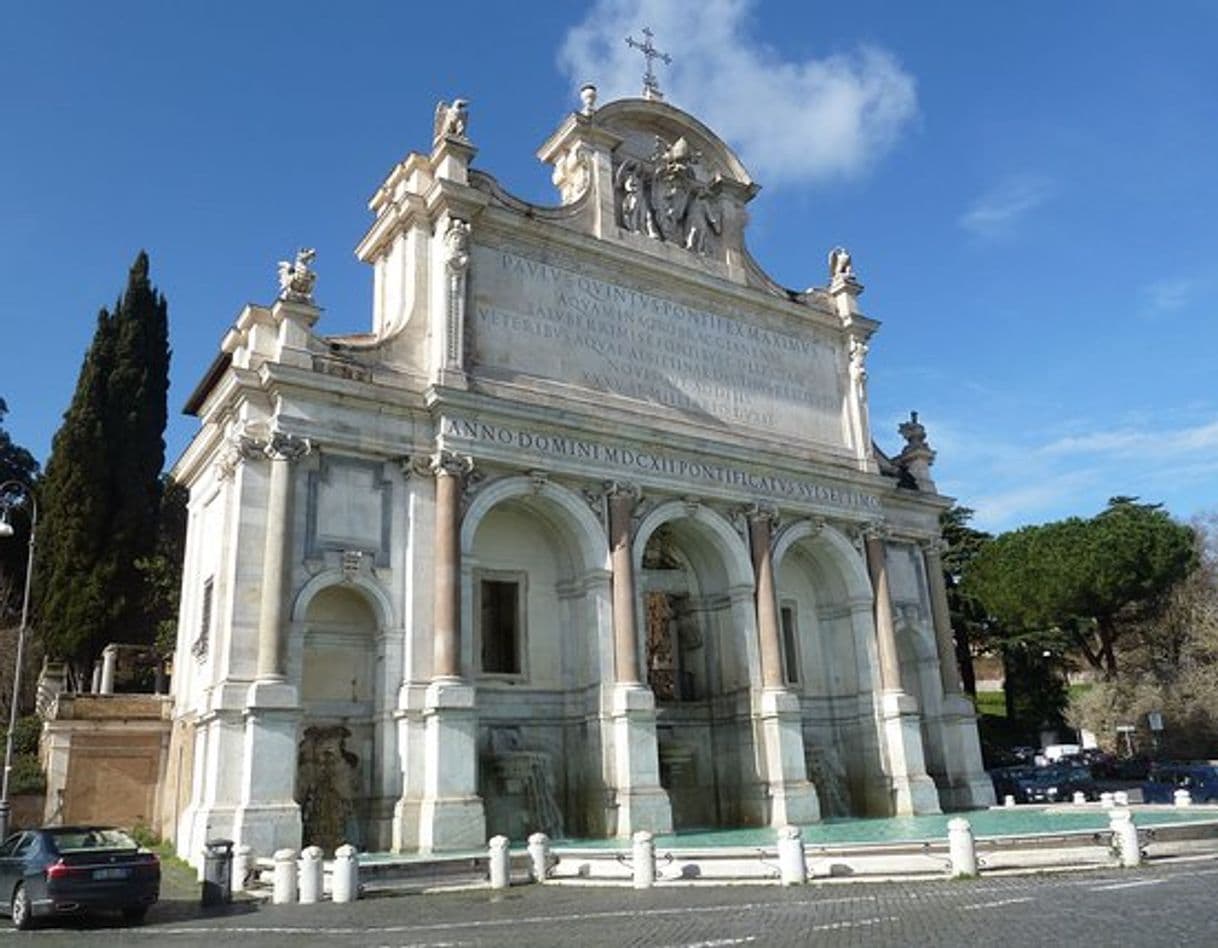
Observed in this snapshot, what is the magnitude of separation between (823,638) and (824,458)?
5127 mm

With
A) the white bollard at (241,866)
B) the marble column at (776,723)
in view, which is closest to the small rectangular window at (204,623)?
the white bollard at (241,866)

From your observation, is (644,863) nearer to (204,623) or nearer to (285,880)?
(285,880)

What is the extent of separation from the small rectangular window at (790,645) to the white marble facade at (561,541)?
66 millimetres

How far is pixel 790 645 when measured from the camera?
1127 inches

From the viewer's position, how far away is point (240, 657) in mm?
19250

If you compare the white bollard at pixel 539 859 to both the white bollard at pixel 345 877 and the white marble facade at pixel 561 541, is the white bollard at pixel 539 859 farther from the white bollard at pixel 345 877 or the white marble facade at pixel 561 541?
the white marble facade at pixel 561 541

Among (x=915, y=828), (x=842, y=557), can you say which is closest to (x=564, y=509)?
(x=842, y=557)

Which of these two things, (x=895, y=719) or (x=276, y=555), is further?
(x=895, y=719)

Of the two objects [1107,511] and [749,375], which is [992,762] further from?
[749,375]

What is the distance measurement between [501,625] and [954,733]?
14068 millimetres

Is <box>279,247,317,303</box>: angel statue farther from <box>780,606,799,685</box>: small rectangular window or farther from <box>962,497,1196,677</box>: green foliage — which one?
<box>962,497,1196,677</box>: green foliage

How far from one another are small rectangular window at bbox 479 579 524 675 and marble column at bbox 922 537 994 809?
43.4 feet

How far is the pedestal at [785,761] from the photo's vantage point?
23.9m

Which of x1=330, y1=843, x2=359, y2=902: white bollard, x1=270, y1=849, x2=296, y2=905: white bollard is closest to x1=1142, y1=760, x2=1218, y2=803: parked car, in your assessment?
x1=330, y1=843, x2=359, y2=902: white bollard
